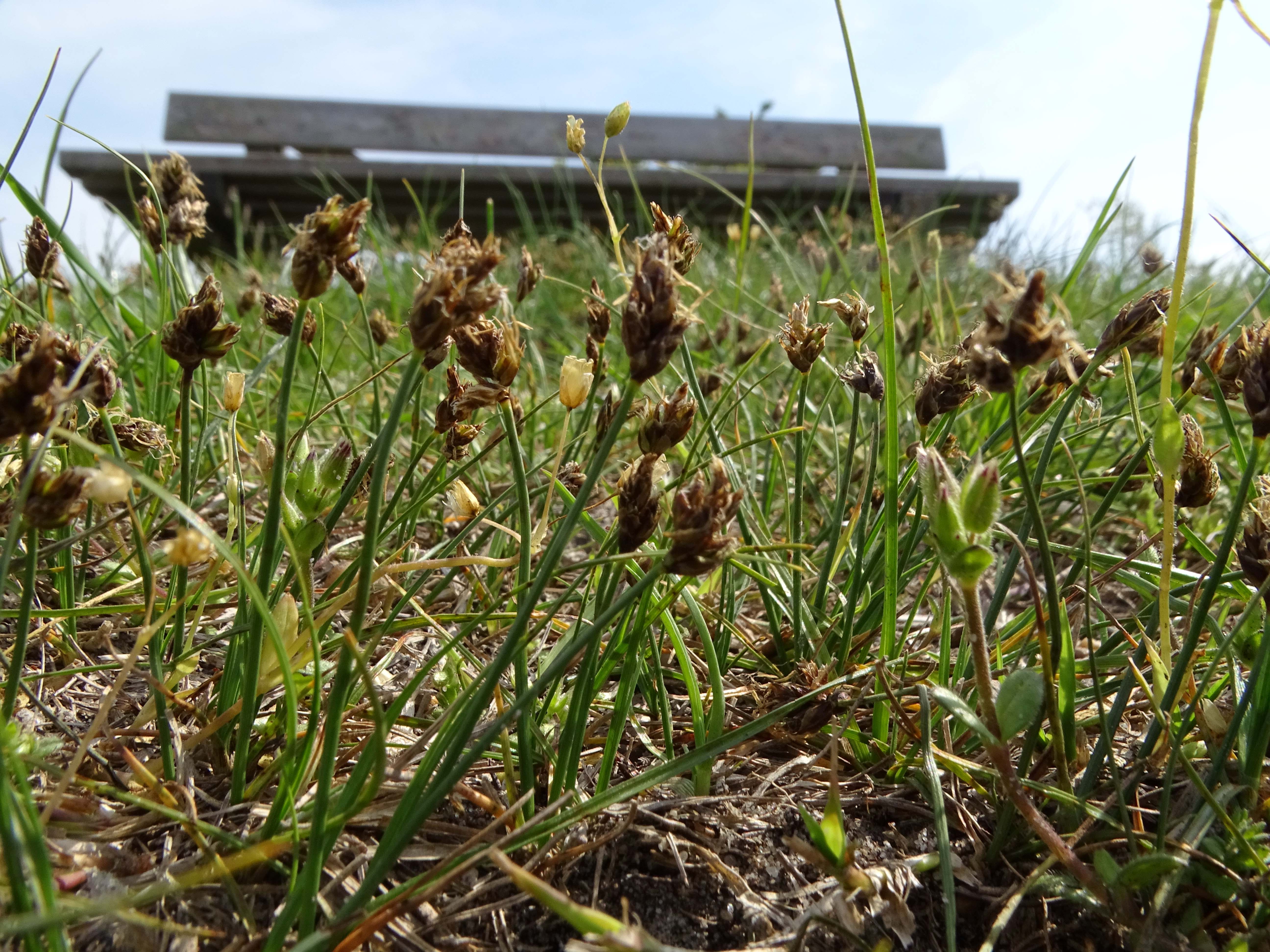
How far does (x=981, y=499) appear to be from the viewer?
0.47 m

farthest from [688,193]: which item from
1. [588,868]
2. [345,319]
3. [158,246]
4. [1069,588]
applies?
[588,868]

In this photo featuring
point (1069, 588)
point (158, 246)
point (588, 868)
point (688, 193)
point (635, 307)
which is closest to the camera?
point (635, 307)

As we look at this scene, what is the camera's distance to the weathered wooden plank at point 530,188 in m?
3.79

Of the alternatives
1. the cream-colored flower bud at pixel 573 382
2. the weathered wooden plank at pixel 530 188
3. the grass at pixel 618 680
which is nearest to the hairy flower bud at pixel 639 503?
the grass at pixel 618 680

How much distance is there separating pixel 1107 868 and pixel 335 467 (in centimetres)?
59

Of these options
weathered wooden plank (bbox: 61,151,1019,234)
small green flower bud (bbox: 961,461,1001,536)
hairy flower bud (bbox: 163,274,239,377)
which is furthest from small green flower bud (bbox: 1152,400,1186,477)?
weathered wooden plank (bbox: 61,151,1019,234)

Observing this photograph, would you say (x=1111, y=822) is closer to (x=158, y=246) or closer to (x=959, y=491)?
(x=959, y=491)

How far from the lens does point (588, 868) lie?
0.56 meters

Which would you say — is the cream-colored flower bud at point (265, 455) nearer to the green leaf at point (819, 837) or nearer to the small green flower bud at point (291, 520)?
the small green flower bud at point (291, 520)

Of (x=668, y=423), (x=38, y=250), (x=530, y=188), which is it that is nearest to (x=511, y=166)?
(x=530, y=188)

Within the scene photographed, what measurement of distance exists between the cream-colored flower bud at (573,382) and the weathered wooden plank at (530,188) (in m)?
3.12

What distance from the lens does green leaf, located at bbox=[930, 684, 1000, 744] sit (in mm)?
474

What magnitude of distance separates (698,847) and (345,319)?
2.09 meters

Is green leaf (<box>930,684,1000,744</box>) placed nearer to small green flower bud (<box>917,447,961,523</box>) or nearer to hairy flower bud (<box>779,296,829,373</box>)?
small green flower bud (<box>917,447,961,523</box>)
